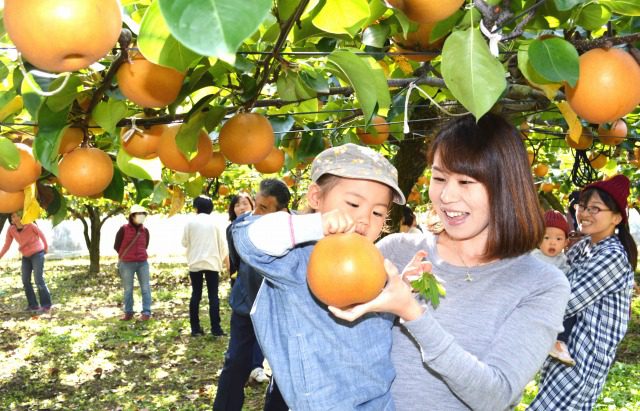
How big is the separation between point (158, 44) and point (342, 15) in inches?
16.7

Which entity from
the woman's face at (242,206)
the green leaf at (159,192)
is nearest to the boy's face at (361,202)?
the green leaf at (159,192)

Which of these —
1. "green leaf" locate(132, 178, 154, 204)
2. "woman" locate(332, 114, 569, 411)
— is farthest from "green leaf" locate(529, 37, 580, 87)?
"green leaf" locate(132, 178, 154, 204)

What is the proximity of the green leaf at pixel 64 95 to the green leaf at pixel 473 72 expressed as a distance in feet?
2.69

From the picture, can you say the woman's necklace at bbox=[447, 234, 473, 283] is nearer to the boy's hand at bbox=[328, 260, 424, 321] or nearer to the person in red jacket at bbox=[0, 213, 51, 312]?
the boy's hand at bbox=[328, 260, 424, 321]

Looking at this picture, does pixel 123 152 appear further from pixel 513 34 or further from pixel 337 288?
pixel 513 34

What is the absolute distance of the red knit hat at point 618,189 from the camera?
338 centimetres

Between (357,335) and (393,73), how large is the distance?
1048 mm

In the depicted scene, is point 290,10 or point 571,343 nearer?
point 290,10

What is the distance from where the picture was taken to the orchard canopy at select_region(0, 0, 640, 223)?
2.26 ft

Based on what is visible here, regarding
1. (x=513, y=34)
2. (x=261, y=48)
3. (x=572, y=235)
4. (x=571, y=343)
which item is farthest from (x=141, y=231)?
(x=513, y=34)

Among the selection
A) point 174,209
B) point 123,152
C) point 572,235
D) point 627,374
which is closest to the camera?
point 123,152

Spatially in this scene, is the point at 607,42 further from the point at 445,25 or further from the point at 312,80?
the point at 312,80

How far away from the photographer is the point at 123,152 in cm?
186

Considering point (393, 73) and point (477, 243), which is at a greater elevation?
point (393, 73)
